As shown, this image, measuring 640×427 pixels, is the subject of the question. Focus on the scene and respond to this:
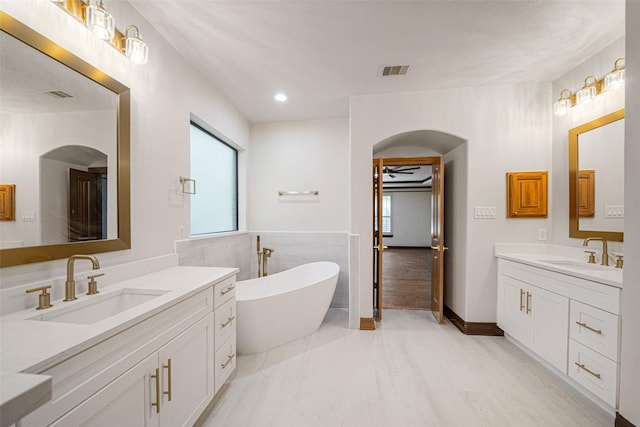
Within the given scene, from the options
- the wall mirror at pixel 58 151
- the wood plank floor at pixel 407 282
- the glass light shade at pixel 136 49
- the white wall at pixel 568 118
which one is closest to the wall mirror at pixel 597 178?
the white wall at pixel 568 118

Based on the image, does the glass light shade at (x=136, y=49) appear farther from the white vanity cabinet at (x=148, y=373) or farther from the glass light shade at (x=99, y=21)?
the white vanity cabinet at (x=148, y=373)

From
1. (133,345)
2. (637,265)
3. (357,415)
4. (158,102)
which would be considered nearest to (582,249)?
A: (637,265)

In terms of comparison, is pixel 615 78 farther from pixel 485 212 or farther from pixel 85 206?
pixel 85 206

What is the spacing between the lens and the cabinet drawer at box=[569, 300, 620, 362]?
1579 millimetres

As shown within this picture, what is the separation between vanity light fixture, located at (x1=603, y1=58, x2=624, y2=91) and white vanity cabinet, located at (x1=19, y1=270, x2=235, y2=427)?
3.26 m

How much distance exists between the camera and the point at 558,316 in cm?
200

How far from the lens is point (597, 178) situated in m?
2.24

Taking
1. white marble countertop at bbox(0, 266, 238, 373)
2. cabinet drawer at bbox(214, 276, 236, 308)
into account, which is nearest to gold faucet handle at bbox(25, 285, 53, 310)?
white marble countertop at bbox(0, 266, 238, 373)

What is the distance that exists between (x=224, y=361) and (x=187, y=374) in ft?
1.47

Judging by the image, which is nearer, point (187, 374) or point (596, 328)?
point (187, 374)

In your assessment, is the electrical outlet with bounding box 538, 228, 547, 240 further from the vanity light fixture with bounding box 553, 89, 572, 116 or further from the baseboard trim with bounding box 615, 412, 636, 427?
the baseboard trim with bounding box 615, 412, 636, 427

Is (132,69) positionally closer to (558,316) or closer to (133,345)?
(133,345)

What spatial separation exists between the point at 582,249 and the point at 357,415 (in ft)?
8.17

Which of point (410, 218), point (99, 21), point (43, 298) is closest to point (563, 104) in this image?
point (99, 21)
